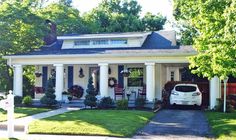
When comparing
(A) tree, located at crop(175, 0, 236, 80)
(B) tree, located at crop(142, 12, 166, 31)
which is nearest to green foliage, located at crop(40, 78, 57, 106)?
(A) tree, located at crop(175, 0, 236, 80)

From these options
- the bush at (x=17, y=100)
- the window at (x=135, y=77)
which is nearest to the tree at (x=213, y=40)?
the window at (x=135, y=77)

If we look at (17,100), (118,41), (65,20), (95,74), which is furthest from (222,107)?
(65,20)

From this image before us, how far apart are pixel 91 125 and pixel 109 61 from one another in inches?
361

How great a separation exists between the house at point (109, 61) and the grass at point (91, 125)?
592 cm

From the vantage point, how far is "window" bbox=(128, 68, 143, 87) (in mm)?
25547

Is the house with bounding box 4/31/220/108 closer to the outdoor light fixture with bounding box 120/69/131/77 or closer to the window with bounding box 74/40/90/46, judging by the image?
the window with bounding box 74/40/90/46

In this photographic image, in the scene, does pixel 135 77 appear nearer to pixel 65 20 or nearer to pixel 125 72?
pixel 125 72

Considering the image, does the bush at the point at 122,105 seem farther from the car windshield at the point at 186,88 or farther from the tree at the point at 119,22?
the tree at the point at 119,22

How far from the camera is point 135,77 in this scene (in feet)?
84.1

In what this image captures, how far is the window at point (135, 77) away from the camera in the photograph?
25547mm

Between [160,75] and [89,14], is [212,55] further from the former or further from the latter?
[89,14]

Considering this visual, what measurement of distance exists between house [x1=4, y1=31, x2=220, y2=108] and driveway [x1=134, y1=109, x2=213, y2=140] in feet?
15.7

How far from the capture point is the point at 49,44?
101 feet

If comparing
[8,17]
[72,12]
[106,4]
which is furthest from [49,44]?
[106,4]
